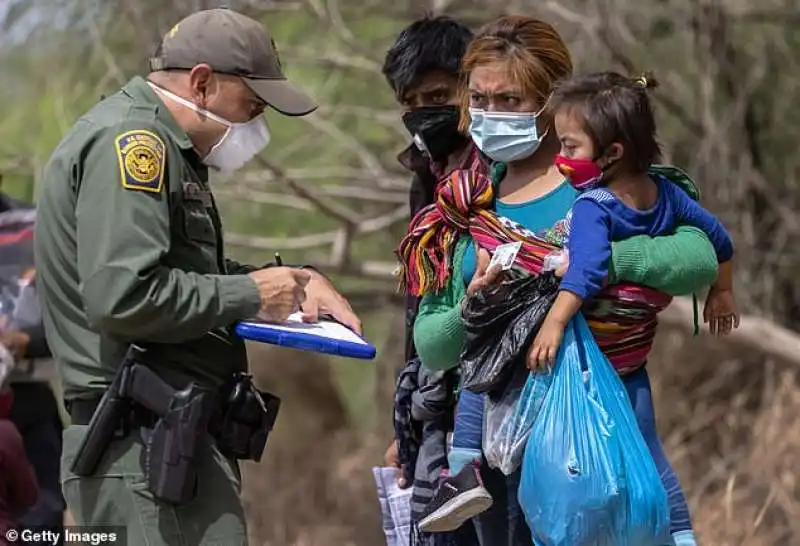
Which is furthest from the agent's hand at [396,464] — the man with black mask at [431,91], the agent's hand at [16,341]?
the agent's hand at [16,341]

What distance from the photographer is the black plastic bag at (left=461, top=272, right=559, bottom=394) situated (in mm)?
2873

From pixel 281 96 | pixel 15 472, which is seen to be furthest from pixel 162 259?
pixel 15 472

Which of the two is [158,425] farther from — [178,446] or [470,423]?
[470,423]

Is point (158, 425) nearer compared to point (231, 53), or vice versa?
point (158, 425)

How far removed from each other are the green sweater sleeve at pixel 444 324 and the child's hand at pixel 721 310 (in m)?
0.57

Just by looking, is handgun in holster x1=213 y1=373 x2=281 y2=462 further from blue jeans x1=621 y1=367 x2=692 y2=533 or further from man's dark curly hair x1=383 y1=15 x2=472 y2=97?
man's dark curly hair x1=383 y1=15 x2=472 y2=97

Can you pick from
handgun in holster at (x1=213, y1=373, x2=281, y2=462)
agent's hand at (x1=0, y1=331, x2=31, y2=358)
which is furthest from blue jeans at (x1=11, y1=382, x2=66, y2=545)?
handgun in holster at (x1=213, y1=373, x2=281, y2=462)

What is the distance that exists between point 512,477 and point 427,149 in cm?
89

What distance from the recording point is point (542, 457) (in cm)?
279

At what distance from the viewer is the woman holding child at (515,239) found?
2.87 meters

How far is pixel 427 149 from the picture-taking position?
11.4 ft

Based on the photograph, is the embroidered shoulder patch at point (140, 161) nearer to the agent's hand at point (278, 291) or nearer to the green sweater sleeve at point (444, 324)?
the agent's hand at point (278, 291)

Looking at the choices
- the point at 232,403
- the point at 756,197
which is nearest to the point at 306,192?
the point at 756,197

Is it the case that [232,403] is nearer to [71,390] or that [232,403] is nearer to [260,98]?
[71,390]
